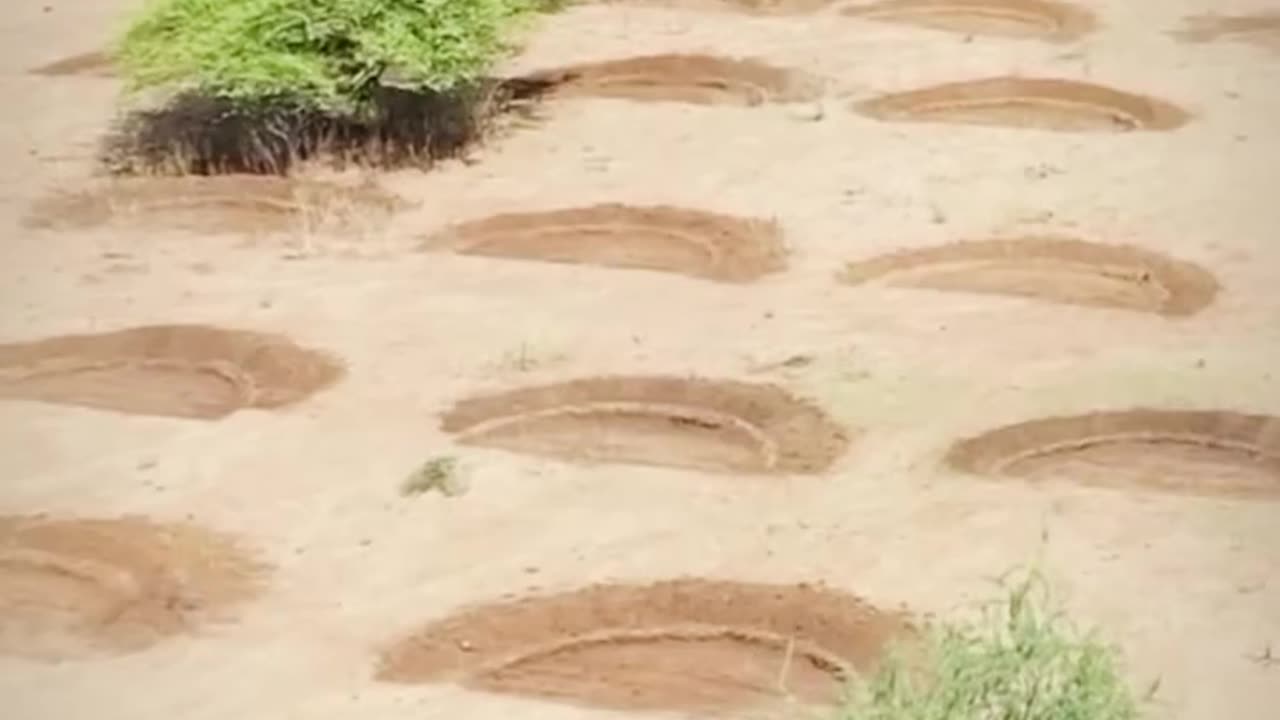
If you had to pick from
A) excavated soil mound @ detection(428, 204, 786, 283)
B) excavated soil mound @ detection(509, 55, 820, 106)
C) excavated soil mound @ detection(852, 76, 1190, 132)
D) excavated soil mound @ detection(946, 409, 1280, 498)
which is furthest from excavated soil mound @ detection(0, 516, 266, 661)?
excavated soil mound @ detection(509, 55, 820, 106)

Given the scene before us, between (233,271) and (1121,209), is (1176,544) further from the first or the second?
(233,271)

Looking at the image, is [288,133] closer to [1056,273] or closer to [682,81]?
Answer: [682,81]

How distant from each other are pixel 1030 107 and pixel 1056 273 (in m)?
2.10

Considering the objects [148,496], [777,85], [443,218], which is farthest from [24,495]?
[777,85]

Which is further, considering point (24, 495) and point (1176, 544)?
point (24, 495)

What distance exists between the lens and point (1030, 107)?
33.3ft

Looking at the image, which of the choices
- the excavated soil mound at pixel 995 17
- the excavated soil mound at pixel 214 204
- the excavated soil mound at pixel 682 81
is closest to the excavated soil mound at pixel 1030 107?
the excavated soil mound at pixel 682 81

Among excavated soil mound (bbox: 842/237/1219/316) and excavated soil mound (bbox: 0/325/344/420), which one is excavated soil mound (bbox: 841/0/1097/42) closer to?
excavated soil mound (bbox: 842/237/1219/316)

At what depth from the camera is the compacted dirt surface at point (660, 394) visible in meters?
5.69

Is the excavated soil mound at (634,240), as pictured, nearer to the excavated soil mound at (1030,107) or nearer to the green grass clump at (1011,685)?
the excavated soil mound at (1030,107)

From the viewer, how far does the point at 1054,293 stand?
7.97m

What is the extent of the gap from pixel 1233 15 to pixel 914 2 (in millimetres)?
1444

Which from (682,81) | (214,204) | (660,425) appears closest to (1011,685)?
(660,425)

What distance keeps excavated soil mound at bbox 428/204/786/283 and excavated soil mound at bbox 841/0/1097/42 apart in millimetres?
2967
